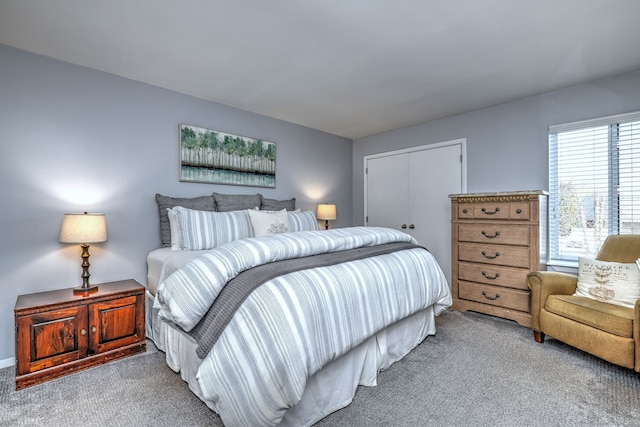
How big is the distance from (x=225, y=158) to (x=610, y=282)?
139 inches

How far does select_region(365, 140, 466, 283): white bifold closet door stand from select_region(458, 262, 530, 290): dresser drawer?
68 cm

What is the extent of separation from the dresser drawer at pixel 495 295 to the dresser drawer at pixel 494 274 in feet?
0.16

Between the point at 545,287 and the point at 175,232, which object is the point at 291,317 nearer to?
the point at 175,232

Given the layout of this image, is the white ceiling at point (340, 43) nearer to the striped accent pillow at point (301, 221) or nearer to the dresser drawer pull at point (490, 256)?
the striped accent pillow at point (301, 221)

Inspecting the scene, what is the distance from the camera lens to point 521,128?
10.7 ft

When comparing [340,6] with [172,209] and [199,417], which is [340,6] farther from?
[199,417]

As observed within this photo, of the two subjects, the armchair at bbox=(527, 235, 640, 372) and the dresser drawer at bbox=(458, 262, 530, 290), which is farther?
the dresser drawer at bbox=(458, 262, 530, 290)

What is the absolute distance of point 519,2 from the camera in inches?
68.8

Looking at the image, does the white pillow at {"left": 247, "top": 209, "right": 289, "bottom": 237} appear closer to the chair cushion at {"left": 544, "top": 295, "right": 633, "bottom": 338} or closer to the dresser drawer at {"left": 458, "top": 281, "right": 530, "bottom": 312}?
the dresser drawer at {"left": 458, "top": 281, "right": 530, "bottom": 312}

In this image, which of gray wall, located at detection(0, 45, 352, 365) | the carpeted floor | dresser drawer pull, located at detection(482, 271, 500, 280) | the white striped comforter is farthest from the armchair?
gray wall, located at detection(0, 45, 352, 365)

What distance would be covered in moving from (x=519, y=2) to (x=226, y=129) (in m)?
2.79

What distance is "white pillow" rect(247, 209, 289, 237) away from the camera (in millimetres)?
2955

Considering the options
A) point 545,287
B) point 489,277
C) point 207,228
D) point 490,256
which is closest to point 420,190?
point 490,256

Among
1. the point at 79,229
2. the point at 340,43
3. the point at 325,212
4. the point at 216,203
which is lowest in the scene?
the point at 79,229
